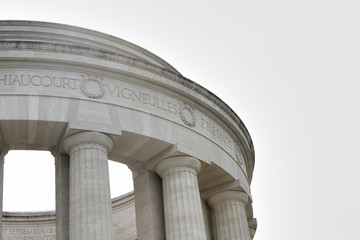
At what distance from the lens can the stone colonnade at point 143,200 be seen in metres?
29.7

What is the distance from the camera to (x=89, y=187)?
30109mm

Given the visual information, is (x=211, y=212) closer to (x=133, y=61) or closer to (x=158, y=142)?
(x=158, y=142)

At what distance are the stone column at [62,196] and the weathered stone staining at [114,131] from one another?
2.3 inches

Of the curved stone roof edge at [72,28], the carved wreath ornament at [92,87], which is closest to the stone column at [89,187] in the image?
the carved wreath ornament at [92,87]

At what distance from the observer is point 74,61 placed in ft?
108

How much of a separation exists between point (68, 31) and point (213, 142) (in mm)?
11479

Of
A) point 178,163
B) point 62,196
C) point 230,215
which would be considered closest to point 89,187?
point 62,196

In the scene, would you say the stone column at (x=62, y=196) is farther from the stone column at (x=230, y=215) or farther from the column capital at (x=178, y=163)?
the stone column at (x=230, y=215)

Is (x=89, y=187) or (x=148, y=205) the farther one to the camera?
(x=148, y=205)

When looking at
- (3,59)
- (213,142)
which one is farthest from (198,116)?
(3,59)

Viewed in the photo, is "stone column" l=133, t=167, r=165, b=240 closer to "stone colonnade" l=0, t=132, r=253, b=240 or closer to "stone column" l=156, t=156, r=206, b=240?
"stone colonnade" l=0, t=132, r=253, b=240

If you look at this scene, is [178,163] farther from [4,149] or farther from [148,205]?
[4,149]

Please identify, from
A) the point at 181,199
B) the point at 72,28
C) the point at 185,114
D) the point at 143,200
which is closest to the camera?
the point at 181,199

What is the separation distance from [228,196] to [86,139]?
11922 millimetres
